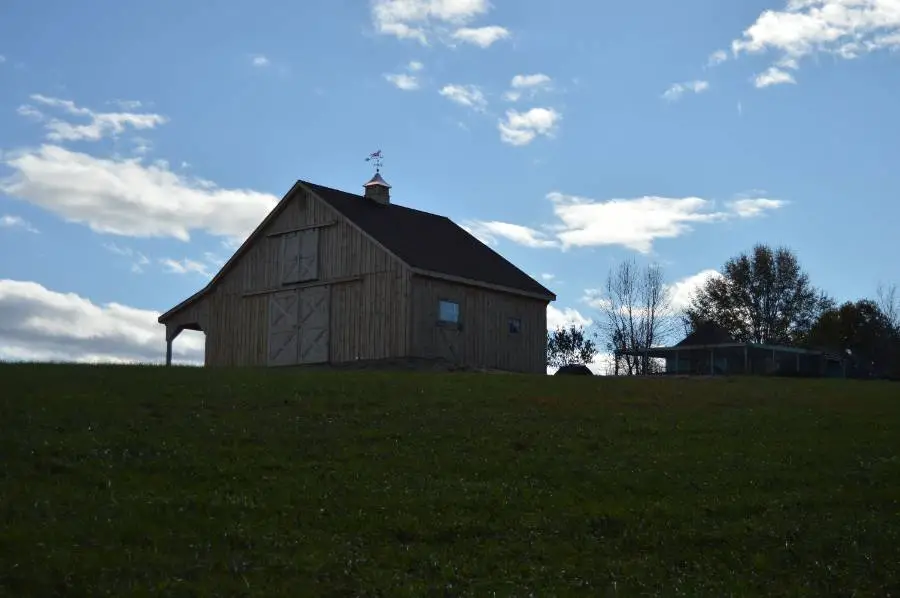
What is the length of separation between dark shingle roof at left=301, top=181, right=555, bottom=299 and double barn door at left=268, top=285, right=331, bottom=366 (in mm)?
3326

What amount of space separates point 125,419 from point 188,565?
935 centimetres

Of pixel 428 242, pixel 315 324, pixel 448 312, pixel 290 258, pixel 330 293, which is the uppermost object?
pixel 428 242

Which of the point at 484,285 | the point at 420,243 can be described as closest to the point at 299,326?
the point at 420,243

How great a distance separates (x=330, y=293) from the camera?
143 feet

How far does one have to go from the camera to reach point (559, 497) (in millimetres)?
18375

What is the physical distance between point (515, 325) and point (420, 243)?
17.2 feet

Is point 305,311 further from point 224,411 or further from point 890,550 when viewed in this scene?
point 890,550

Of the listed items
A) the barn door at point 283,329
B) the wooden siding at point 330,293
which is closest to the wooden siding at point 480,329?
the wooden siding at point 330,293

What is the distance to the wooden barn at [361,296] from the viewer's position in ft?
137

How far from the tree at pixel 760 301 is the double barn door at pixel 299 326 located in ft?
143

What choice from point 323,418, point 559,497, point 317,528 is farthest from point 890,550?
point 323,418

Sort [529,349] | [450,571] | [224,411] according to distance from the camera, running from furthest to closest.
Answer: [529,349] → [224,411] → [450,571]

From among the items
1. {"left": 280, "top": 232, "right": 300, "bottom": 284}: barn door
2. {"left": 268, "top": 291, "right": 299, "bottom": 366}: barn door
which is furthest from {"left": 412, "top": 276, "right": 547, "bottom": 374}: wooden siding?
{"left": 280, "top": 232, "right": 300, "bottom": 284}: barn door

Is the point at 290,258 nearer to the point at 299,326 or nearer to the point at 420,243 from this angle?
the point at 299,326
